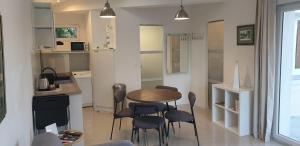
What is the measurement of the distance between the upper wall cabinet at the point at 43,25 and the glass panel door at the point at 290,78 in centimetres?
357

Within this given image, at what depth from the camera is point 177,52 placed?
662cm

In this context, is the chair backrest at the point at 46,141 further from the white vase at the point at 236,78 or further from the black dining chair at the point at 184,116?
the white vase at the point at 236,78

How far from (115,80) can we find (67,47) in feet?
6.13

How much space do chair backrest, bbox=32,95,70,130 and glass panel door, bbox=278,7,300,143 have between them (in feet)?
10.7

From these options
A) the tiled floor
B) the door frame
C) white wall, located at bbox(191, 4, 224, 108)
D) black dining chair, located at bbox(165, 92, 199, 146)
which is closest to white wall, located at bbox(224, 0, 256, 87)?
the door frame

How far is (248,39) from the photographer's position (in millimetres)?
4672

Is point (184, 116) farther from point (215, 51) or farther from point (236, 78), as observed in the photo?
point (215, 51)

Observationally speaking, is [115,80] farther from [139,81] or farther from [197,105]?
[197,105]

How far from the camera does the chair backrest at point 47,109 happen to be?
11.1ft

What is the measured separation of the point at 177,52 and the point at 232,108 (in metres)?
2.23

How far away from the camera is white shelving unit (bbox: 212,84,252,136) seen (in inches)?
177

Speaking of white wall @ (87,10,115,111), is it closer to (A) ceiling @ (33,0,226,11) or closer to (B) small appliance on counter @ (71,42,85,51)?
(A) ceiling @ (33,0,226,11)

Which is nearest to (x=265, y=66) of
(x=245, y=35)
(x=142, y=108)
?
(x=245, y=35)

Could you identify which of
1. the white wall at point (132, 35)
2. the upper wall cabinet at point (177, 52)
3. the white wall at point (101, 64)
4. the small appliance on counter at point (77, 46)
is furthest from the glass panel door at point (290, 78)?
the small appliance on counter at point (77, 46)
